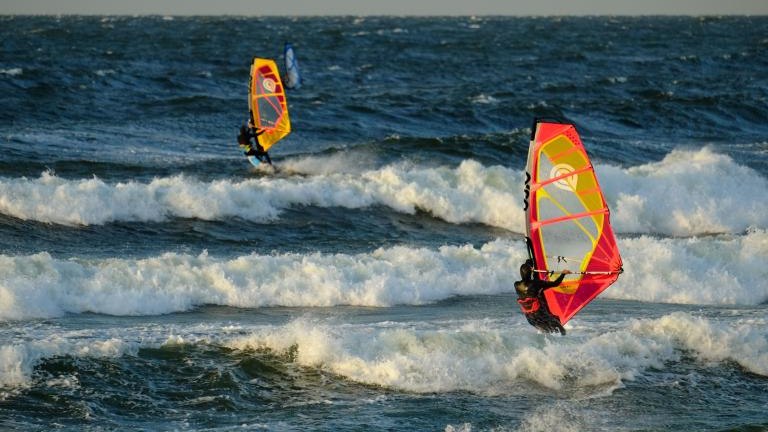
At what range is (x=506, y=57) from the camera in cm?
5612

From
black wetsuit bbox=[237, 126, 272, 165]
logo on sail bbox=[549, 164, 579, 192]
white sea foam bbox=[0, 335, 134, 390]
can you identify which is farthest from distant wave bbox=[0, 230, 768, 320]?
logo on sail bbox=[549, 164, 579, 192]

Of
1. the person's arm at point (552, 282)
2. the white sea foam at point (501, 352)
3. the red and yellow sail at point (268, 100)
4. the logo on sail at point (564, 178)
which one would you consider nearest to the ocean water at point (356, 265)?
the white sea foam at point (501, 352)

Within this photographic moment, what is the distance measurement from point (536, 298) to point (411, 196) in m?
11.9

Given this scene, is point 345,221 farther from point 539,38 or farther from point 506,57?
point 539,38

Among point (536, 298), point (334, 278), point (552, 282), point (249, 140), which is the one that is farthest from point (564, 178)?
point (249, 140)

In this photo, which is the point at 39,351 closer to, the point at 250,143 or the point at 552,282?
the point at 552,282

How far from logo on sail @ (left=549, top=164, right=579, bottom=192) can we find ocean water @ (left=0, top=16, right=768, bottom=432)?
2.14m

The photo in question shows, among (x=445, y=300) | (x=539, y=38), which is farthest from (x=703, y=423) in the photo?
(x=539, y=38)

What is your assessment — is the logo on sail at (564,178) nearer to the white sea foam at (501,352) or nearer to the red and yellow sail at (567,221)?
the red and yellow sail at (567,221)

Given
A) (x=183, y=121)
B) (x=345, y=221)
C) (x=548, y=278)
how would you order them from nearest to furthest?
(x=548, y=278)
(x=345, y=221)
(x=183, y=121)

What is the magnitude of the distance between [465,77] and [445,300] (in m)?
30.8

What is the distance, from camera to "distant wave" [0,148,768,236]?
19031 millimetres

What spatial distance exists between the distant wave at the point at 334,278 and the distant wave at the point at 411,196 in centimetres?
359

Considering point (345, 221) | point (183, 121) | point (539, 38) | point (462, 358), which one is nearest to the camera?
point (462, 358)
